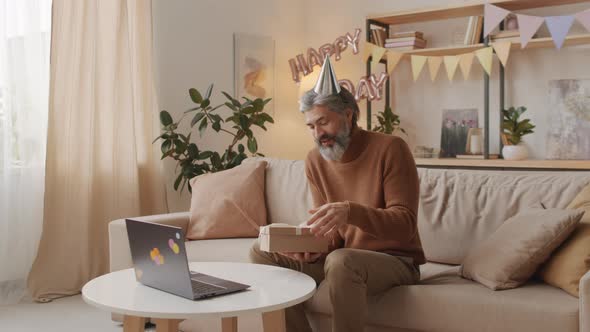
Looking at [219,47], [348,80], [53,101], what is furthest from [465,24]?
[53,101]

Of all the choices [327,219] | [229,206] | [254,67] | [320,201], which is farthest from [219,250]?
[254,67]

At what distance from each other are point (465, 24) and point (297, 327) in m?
3.49

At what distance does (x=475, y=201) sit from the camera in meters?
2.76

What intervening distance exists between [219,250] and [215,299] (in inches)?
52.4

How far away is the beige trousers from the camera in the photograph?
2.08 metres

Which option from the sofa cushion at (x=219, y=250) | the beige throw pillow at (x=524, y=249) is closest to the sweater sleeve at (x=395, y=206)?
the beige throw pillow at (x=524, y=249)

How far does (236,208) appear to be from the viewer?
338cm

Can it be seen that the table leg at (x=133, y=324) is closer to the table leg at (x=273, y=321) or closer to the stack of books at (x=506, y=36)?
the table leg at (x=273, y=321)

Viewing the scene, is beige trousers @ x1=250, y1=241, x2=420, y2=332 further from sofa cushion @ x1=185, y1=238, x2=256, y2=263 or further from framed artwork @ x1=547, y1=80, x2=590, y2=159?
framed artwork @ x1=547, y1=80, x2=590, y2=159

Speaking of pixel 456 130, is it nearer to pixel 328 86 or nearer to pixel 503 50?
pixel 503 50

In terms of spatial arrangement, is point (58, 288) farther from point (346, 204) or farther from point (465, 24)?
point (465, 24)

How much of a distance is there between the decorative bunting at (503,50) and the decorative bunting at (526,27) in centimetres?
9

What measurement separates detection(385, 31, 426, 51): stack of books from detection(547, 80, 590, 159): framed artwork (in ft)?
3.25

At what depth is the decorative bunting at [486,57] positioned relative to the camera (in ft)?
15.5
